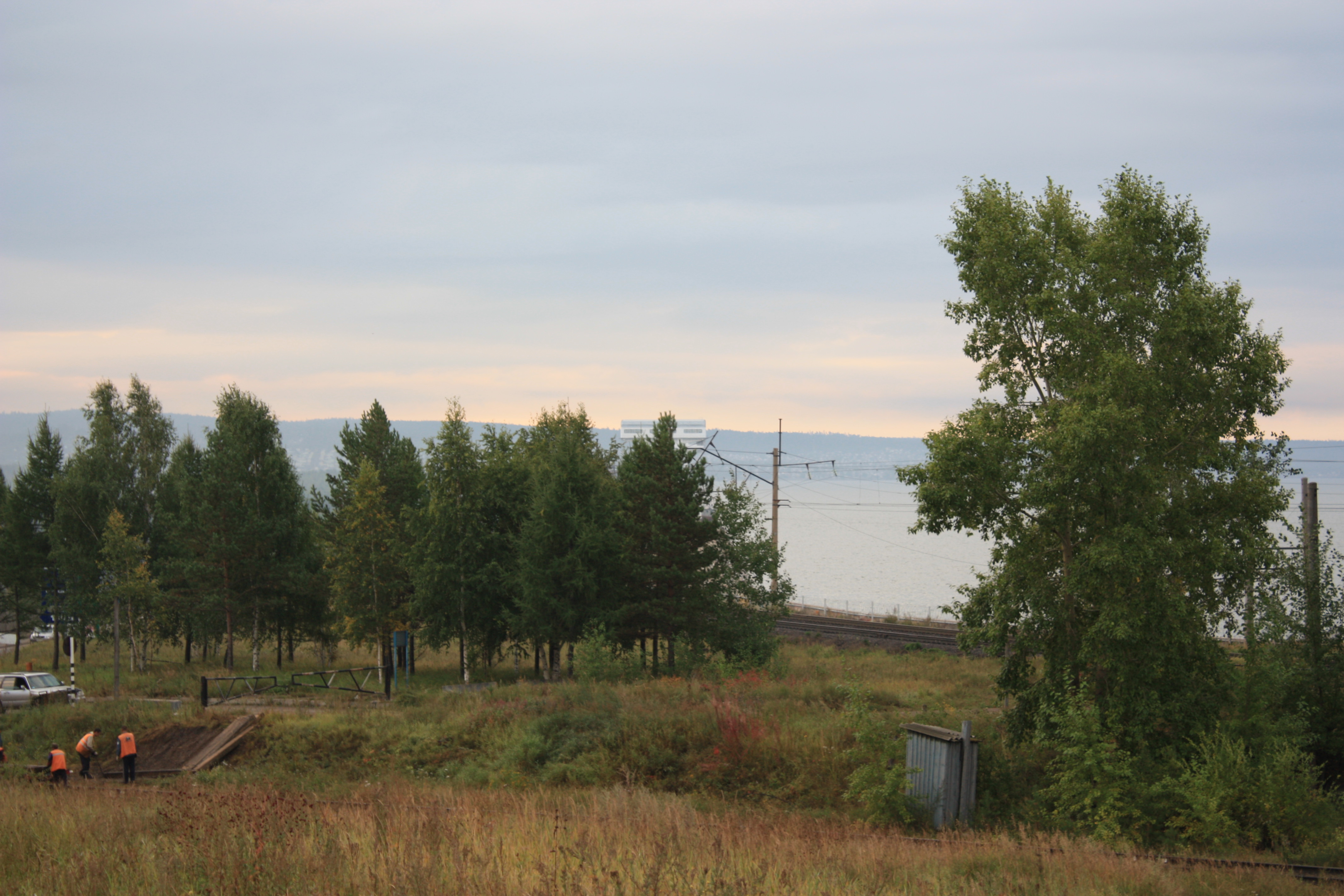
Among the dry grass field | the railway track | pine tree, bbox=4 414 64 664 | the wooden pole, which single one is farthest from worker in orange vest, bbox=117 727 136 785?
pine tree, bbox=4 414 64 664

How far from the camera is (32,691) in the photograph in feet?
103

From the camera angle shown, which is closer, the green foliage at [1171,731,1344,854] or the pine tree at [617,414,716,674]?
the green foliage at [1171,731,1344,854]

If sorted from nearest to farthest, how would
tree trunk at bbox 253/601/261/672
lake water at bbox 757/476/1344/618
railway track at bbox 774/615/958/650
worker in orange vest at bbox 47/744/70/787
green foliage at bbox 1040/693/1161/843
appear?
green foliage at bbox 1040/693/1161/843, worker in orange vest at bbox 47/744/70/787, tree trunk at bbox 253/601/261/672, railway track at bbox 774/615/958/650, lake water at bbox 757/476/1344/618

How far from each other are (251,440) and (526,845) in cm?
3945

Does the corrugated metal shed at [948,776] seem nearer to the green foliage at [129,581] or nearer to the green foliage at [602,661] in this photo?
the green foliage at [602,661]

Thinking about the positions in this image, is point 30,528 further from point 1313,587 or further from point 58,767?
point 1313,587

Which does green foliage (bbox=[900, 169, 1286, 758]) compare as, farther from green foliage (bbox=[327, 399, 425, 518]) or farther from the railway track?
green foliage (bbox=[327, 399, 425, 518])

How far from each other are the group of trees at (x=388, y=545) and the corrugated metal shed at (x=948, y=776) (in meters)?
17.2

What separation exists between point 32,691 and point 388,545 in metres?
13.5

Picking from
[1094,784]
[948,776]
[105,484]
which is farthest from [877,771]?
[105,484]

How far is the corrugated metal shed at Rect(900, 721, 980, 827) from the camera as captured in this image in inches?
681

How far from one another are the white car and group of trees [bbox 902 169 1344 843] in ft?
100

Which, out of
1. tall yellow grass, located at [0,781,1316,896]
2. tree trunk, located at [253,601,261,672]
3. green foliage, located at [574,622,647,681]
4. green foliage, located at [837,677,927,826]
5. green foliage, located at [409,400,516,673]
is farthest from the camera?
tree trunk, located at [253,601,261,672]

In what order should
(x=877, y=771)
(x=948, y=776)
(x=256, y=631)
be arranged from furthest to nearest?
(x=256, y=631), (x=877, y=771), (x=948, y=776)
